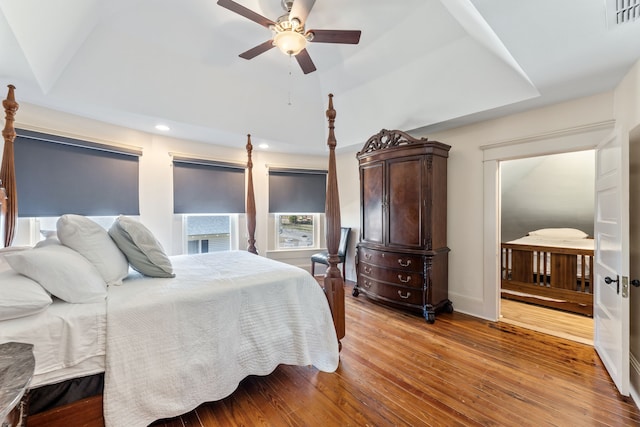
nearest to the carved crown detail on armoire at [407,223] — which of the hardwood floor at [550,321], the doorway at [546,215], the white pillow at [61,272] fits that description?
the hardwood floor at [550,321]

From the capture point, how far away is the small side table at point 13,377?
532mm

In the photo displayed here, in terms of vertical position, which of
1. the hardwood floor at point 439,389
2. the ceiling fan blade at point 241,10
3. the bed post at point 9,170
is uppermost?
the ceiling fan blade at point 241,10

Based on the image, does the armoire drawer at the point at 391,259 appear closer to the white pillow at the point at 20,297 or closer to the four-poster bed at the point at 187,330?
the four-poster bed at the point at 187,330

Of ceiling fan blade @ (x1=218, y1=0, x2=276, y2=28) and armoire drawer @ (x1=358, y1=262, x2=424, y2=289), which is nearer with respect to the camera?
ceiling fan blade @ (x1=218, y1=0, x2=276, y2=28)

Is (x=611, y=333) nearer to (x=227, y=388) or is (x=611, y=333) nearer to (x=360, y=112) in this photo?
(x=227, y=388)

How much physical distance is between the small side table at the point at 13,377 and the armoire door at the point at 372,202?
3.15 meters

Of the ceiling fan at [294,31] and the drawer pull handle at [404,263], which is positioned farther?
the drawer pull handle at [404,263]

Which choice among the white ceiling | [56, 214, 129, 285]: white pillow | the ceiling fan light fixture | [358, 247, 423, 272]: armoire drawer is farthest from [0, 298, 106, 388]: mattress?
[358, 247, 423, 272]: armoire drawer

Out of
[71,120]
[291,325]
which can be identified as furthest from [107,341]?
[71,120]

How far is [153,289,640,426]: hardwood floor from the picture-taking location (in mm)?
1604

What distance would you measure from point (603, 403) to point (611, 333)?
0.51 meters

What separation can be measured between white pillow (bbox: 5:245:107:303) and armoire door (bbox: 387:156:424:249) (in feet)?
9.20

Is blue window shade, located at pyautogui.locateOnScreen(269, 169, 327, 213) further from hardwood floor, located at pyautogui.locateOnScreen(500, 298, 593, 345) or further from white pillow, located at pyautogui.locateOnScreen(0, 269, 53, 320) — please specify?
white pillow, located at pyautogui.locateOnScreen(0, 269, 53, 320)

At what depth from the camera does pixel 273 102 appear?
3.70 metres
